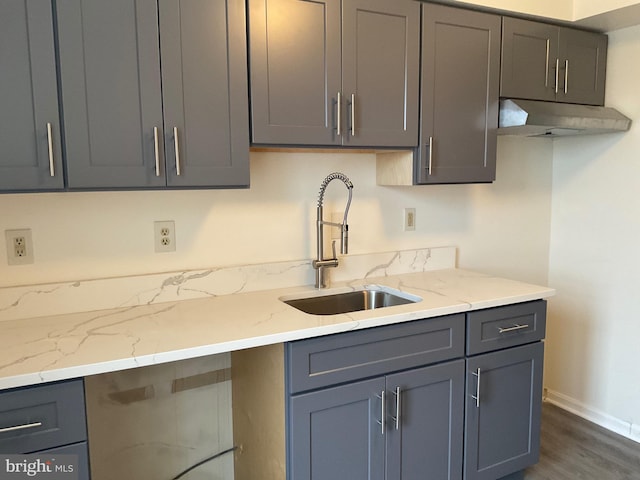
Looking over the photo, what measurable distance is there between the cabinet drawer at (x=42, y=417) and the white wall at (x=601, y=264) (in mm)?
2647

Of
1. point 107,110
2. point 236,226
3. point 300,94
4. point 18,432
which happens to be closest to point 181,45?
point 107,110

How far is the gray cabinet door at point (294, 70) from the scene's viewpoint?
1774mm

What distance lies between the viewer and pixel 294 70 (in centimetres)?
183

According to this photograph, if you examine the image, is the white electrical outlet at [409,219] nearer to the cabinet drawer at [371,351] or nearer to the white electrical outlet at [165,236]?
the cabinet drawer at [371,351]

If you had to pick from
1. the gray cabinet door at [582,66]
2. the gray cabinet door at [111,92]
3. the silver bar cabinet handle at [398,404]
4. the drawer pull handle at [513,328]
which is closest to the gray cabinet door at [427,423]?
the silver bar cabinet handle at [398,404]

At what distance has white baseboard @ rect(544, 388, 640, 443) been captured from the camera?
2.66 m

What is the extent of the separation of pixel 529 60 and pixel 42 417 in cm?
240

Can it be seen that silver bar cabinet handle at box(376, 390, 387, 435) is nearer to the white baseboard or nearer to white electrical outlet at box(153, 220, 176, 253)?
white electrical outlet at box(153, 220, 176, 253)

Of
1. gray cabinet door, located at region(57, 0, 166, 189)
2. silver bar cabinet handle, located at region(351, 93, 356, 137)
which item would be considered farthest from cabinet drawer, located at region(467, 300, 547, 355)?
gray cabinet door, located at region(57, 0, 166, 189)

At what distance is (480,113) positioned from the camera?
2.25 meters

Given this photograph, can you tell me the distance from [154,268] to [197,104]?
69cm

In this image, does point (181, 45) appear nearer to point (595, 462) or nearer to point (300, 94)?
point (300, 94)

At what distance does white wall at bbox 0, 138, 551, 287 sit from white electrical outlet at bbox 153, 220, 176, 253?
0.02 meters

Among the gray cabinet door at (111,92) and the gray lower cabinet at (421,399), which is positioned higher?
the gray cabinet door at (111,92)
